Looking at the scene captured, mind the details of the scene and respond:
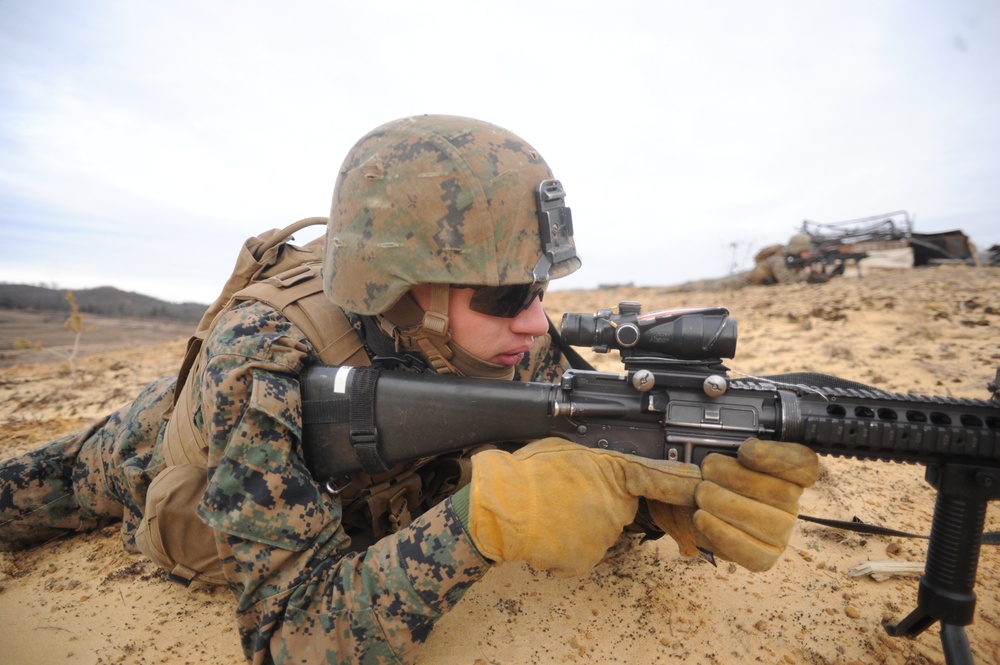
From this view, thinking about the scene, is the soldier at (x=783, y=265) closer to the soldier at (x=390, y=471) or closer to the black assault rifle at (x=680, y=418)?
the black assault rifle at (x=680, y=418)

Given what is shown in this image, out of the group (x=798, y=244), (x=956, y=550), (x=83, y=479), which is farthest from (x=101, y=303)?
(x=956, y=550)

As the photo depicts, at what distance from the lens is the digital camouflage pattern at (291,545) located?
1820mm

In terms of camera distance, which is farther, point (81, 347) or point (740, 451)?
point (81, 347)

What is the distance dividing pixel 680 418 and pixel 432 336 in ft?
3.52

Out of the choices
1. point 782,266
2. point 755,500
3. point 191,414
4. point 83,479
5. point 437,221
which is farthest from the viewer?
point 782,266

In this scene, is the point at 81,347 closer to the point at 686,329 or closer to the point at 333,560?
the point at 333,560

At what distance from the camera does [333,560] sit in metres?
1.97

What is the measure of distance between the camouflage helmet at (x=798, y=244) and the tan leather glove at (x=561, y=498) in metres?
15.2

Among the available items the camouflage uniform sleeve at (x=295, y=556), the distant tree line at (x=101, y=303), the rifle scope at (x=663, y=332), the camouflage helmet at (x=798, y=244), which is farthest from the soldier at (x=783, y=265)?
the distant tree line at (x=101, y=303)

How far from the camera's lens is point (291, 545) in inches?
74.0

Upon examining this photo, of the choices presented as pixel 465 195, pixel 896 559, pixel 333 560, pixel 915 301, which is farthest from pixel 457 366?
pixel 915 301

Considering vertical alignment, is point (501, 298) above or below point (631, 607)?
above

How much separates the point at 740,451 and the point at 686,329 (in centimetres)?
46

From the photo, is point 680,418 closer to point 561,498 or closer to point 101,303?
point 561,498
